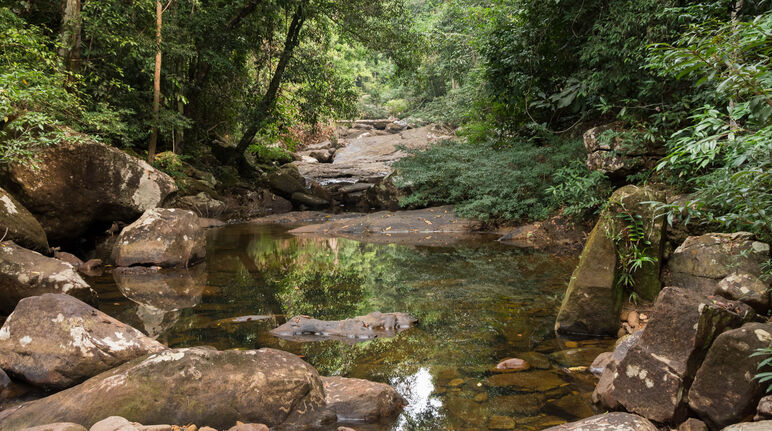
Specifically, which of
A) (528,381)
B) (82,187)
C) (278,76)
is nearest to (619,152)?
(528,381)

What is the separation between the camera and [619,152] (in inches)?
302

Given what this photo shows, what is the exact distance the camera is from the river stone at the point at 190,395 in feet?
8.82

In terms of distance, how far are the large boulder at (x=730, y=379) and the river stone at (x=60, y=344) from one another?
341 cm

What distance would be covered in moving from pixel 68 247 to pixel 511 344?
7.85 metres

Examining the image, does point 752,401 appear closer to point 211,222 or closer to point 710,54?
point 710,54

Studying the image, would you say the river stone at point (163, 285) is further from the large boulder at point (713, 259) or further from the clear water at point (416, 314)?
the large boulder at point (713, 259)

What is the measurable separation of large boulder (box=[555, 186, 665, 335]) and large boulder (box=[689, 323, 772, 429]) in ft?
5.44

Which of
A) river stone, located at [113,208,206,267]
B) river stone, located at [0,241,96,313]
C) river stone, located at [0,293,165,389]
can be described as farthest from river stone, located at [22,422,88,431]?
river stone, located at [113,208,206,267]

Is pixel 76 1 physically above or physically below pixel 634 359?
above

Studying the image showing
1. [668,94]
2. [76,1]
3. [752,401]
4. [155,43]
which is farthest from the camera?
[155,43]

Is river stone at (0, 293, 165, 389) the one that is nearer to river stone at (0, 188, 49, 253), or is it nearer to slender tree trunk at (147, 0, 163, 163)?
river stone at (0, 188, 49, 253)

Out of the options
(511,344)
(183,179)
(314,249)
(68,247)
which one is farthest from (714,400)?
(183,179)

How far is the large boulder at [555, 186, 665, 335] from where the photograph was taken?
4285 mm

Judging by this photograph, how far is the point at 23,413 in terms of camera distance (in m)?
2.68
